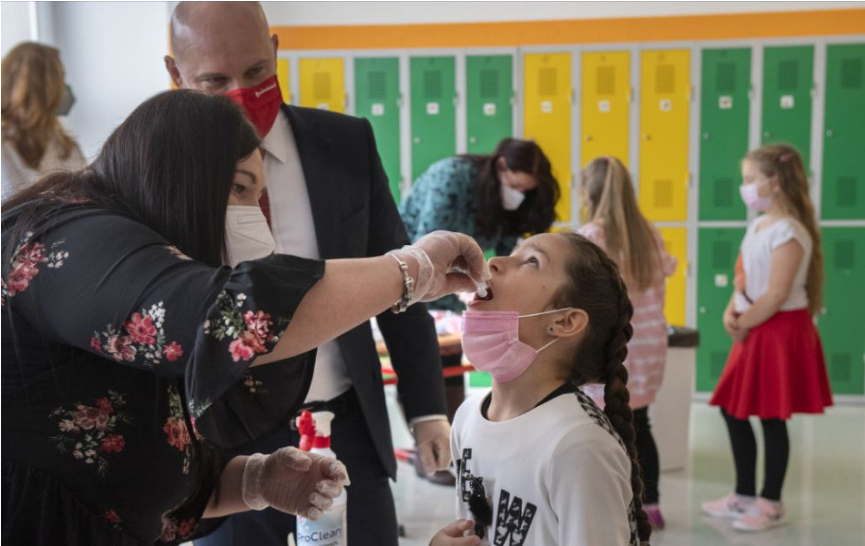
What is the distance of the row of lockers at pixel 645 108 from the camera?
19.7 feet

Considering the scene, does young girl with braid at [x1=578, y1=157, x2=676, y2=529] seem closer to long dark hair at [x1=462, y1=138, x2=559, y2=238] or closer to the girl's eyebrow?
long dark hair at [x1=462, y1=138, x2=559, y2=238]

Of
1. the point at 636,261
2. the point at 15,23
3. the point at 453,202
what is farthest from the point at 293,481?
the point at 15,23

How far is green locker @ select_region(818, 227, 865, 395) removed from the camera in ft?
19.7

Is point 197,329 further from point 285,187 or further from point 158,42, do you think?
point 158,42

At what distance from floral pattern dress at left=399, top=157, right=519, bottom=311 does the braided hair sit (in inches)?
91.6

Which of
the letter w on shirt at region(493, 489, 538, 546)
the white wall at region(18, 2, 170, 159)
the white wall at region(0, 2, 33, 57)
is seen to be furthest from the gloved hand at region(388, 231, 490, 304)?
the white wall at region(18, 2, 170, 159)

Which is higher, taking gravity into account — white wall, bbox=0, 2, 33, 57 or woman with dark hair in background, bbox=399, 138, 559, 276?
white wall, bbox=0, 2, 33, 57

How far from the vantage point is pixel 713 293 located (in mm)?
6176

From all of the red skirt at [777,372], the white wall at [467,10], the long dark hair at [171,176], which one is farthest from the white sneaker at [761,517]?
the white wall at [467,10]

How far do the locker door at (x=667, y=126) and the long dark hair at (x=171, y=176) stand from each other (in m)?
5.41

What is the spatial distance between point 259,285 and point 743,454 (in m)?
3.37

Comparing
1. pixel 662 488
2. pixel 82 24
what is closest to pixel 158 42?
pixel 82 24

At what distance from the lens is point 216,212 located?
3.72ft

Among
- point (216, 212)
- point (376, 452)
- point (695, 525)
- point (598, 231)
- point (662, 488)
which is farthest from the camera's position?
point (662, 488)
